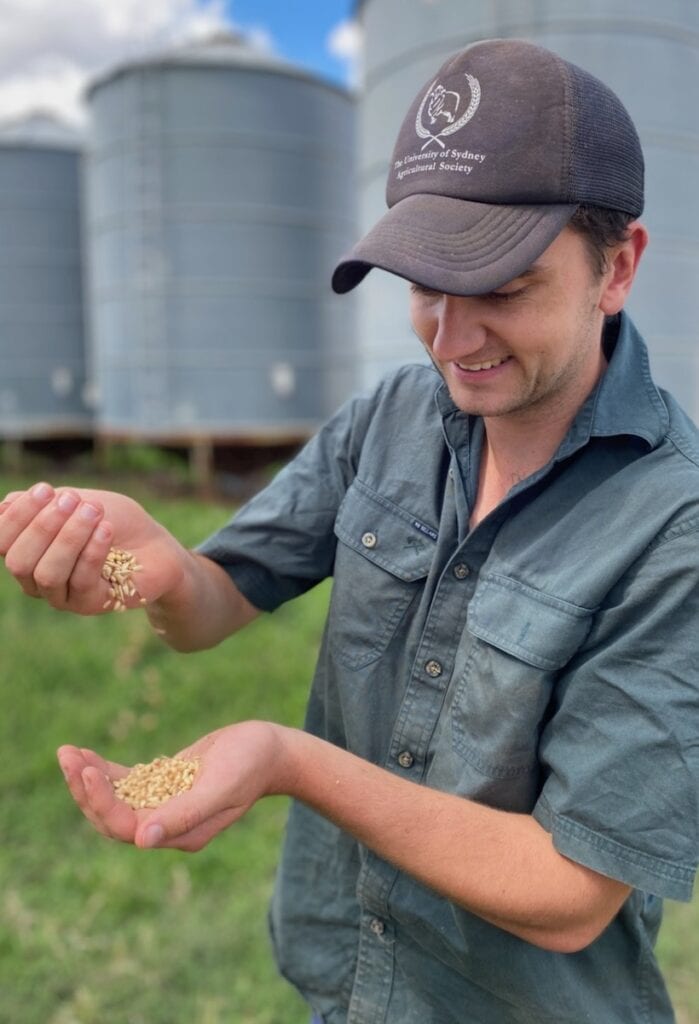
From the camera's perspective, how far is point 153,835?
3.75 ft

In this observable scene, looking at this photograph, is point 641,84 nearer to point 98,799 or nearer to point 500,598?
point 500,598

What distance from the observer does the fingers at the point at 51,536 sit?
53.4 inches

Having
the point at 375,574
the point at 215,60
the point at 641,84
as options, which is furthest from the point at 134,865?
the point at 215,60

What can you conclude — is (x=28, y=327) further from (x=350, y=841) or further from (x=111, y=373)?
(x=350, y=841)

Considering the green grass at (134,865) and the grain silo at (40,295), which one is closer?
the green grass at (134,865)

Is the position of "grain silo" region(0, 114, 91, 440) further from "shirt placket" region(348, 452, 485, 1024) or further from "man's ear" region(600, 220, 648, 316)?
"man's ear" region(600, 220, 648, 316)

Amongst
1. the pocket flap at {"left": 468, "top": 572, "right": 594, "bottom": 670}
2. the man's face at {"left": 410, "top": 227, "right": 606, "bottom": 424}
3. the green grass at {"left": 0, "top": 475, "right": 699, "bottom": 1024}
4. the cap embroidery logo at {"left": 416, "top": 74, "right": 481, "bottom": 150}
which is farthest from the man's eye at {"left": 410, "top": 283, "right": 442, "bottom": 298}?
the green grass at {"left": 0, "top": 475, "right": 699, "bottom": 1024}

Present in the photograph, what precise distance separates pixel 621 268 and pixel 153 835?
3.36 ft

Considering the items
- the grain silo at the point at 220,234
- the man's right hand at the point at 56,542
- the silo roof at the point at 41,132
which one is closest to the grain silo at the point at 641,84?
the grain silo at the point at 220,234

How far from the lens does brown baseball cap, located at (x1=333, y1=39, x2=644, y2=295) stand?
121 cm

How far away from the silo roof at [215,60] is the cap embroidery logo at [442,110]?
829 centimetres

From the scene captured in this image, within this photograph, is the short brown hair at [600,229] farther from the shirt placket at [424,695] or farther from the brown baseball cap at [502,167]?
the shirt placket at [424,695]

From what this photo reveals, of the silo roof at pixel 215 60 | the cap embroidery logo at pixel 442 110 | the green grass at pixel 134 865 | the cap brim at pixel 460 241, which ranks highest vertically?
the silo roof at pixel 215 60

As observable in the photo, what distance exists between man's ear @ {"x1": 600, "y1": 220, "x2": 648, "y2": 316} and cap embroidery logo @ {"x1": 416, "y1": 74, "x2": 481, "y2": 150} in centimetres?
29
